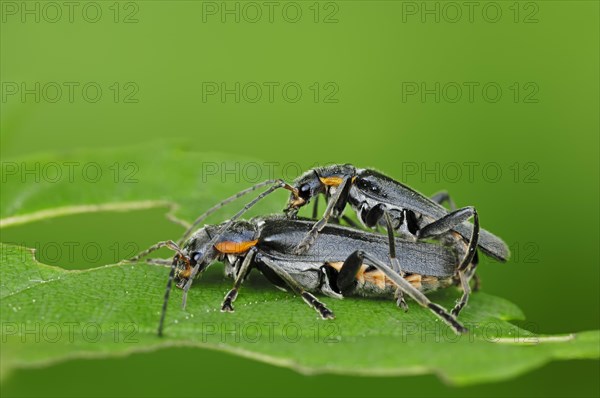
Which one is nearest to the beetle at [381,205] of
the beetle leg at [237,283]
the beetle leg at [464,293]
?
the beetle leg at [464,293]

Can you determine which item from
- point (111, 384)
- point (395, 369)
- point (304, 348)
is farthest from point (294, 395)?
point (395, 369)

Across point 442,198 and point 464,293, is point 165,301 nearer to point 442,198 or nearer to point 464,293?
point 464,293

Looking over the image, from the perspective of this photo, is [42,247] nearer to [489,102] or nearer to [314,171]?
[314,171]

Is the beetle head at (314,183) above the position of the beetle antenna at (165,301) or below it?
above

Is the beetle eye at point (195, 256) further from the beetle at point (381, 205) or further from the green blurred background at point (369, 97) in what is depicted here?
the green blurred background at point (369, 97)

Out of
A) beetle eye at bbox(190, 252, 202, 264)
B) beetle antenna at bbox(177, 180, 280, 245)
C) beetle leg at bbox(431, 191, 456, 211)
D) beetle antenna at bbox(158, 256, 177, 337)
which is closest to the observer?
beetle antenna at bbox(158, 256, 177, 337)

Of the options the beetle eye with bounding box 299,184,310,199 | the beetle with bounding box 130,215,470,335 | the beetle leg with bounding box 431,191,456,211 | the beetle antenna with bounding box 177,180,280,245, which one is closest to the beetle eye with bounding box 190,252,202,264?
the beetle with bounding box 130,215,470,335

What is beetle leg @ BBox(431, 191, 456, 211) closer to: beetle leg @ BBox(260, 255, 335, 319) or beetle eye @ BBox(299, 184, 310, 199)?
beetle eye @ BBox(299, 184, 310, 199)
